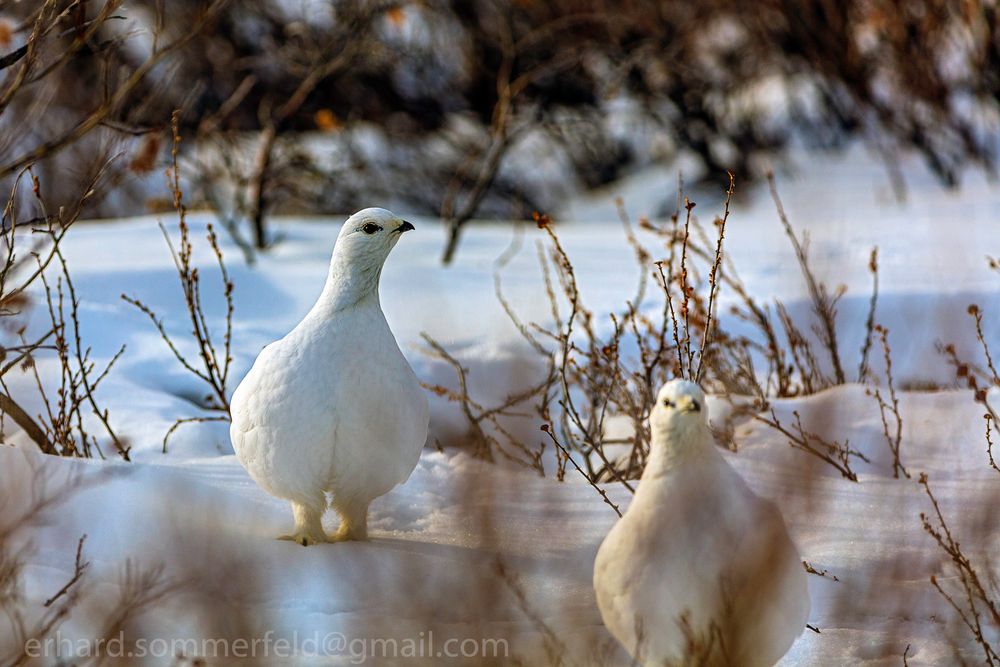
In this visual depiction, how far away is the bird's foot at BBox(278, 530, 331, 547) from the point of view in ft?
8.63

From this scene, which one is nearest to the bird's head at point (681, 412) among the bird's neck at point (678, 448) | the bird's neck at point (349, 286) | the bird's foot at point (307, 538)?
the bird's neck at point (678, 448)

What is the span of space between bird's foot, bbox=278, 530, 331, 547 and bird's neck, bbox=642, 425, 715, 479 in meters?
1.00

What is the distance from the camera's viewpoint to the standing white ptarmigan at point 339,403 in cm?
246

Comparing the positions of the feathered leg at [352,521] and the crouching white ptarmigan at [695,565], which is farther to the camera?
the feathered leg at [352,521]

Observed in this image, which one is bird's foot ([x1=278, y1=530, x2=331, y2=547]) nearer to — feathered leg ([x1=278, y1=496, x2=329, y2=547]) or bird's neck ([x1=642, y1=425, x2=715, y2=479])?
feathered leg ([x1=278, y1=496, x2=329, y2=547])

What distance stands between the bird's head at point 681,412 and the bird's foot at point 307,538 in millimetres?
1026

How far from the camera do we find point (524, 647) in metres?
2.08

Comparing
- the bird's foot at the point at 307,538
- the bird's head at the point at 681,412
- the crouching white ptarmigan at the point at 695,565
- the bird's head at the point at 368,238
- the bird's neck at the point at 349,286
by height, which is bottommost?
the bird's foot at the point at 307,538

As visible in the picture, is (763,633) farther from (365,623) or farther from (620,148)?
(620,148)

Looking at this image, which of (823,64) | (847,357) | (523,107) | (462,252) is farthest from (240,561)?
(523,107)

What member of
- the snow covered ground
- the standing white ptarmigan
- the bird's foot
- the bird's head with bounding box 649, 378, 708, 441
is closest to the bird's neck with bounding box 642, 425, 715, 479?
the bird's head with bounding box 649, 378, 708, 441

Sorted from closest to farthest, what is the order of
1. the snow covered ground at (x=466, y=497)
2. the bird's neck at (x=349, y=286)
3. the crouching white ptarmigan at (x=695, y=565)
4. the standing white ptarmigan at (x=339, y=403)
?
1. the crouching white ptarmigan at (x=695, y=565)
2. the snow covered ground at (x=466, y=497)
3. the standing white ptarmigan at (x=339, y=403)
4. the bird's neck at (x=349, y=286)

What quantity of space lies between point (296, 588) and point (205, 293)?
9.56ft

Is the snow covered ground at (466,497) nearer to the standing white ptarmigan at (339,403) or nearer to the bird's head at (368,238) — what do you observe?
the standing white ptarmigan at (339,403)
